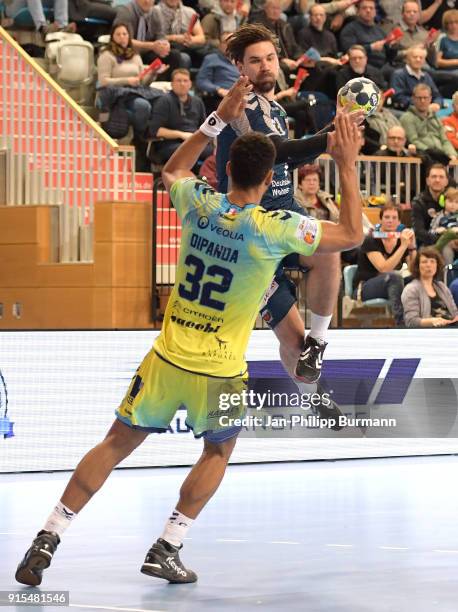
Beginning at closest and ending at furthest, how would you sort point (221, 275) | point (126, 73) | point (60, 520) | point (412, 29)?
point (221, 275) < point (60, 520) < point (126, 73) < point (412, 29)

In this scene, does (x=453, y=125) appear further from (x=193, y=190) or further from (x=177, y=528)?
(x=177, y=528)

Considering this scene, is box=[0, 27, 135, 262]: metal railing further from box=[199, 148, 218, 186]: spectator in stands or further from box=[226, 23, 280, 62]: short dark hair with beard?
box=[226, 23, 280, 62]: short dark hair with beard

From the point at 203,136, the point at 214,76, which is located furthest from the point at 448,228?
the point at 203,136

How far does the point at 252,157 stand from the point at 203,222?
0.43 m

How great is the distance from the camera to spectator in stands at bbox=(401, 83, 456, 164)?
17.7 meters

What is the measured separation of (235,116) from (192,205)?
0.50 metres

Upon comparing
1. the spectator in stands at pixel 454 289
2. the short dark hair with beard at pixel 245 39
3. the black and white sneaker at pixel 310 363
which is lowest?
the spectator in stands at pixel 454 289

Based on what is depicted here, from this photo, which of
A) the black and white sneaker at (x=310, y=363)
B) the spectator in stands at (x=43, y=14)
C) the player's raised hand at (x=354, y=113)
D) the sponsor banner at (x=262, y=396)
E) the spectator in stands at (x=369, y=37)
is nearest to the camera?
the player's raised hand at (x=354, y=113)

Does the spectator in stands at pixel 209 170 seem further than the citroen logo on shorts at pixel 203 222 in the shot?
Yes

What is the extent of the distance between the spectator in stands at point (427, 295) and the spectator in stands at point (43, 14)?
223 inches

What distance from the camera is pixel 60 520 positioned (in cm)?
679

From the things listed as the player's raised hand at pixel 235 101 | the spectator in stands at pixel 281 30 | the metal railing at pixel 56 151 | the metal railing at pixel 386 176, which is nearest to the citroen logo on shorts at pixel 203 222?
the player's raised hand at pixel 235 101

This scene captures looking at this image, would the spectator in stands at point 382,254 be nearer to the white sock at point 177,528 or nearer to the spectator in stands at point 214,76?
the spectator in stands at point 214,76

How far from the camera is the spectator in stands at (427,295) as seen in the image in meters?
13.7
